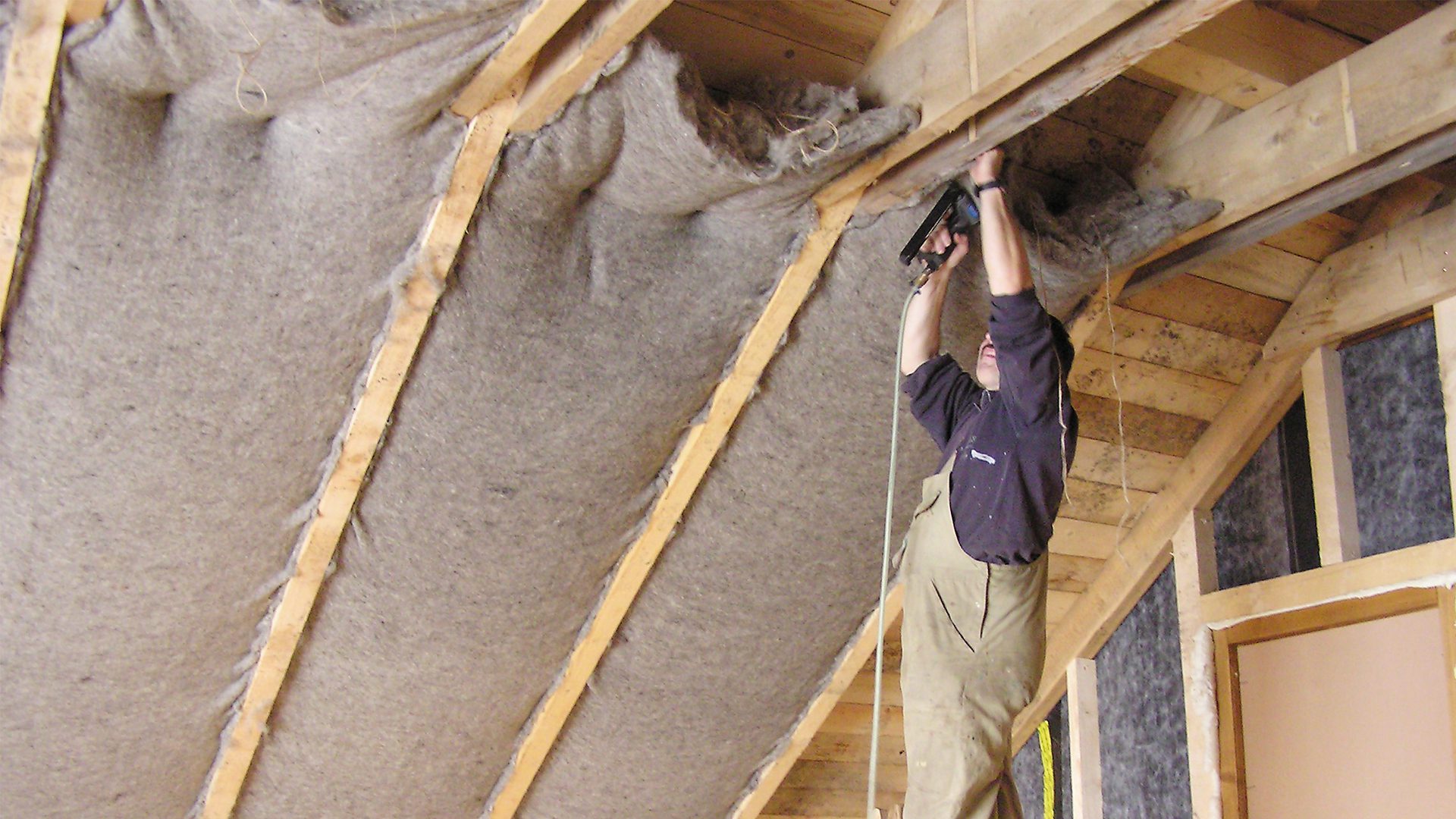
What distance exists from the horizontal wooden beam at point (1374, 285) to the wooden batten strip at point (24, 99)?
2.72 meters

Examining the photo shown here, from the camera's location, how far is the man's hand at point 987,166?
208 centimetres

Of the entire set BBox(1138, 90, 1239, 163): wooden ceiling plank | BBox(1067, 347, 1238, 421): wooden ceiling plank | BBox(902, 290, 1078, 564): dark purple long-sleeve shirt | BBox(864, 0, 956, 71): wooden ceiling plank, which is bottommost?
BBox(902, 290, 1078, 564): dark purple long-sleeve shirt

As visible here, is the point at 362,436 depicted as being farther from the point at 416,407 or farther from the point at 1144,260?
the point at 1144,260

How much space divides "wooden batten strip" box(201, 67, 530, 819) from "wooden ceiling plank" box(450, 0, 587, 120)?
0.14 feet

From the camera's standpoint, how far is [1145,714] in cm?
345

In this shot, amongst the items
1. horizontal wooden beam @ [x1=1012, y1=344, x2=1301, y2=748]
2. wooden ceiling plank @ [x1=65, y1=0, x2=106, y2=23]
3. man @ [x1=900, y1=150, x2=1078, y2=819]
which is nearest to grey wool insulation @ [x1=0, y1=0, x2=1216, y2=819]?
wooden ceiling plank @ [x1=65, y1=0, x2=106, y2=23]

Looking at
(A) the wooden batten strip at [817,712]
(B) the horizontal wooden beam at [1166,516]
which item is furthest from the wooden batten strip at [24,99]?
(B) the horizontal wooden beam at [1166,516]

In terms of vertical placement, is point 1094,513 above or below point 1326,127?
below

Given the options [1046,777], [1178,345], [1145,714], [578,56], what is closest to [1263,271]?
[1178,345]

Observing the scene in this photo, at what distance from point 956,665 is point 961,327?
0.71 metres

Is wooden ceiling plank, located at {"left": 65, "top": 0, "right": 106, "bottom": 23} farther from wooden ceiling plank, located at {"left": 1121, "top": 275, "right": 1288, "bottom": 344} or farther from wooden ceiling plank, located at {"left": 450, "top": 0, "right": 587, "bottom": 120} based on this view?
wooden ceiling plank, located at {"left": 1121, "top": 275, "right": 1288, "bottom": 344}

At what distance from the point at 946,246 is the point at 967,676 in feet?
2.57

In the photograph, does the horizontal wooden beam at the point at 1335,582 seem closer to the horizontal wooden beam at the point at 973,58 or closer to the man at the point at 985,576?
the man at the point at 985,576

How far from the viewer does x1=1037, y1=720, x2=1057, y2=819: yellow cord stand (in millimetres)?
3662
